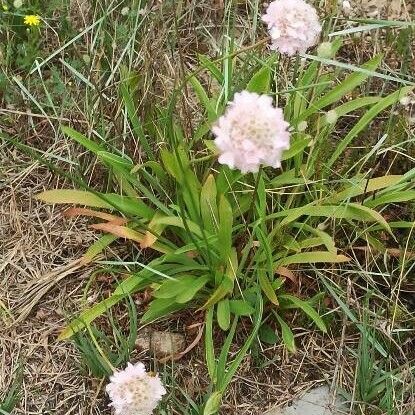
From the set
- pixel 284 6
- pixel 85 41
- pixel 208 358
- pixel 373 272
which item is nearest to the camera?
pixel 284 6

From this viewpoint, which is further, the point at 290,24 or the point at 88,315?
the point at 88,315

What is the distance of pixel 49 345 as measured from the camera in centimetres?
198

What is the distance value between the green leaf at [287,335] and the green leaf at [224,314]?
14 cm

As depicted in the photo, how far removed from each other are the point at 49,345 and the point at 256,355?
567 mm

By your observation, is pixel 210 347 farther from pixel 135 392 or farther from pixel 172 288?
pixel 135 392

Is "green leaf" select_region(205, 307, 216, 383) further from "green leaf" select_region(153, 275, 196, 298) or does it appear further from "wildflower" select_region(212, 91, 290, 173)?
"wildflower" select_region(212, 91, 290, 173)

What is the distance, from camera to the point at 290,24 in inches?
62.6

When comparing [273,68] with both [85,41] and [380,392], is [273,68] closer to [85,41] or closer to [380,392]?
[85,41]

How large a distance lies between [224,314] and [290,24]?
77 centimetres

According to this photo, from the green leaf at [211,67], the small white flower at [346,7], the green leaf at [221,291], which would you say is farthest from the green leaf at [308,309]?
the small white flower at [346,7]

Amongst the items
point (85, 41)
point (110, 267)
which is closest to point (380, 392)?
point (110, 267)

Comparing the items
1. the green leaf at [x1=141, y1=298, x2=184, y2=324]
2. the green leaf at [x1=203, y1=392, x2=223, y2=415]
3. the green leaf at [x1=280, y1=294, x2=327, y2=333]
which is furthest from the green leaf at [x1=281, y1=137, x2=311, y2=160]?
the green leaf at [x1=203, y1=392, x2=223, y2=415]

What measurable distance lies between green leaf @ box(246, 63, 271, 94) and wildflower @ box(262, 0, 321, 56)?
1.08 feet

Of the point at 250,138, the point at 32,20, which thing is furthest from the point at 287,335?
the point at 32,20
